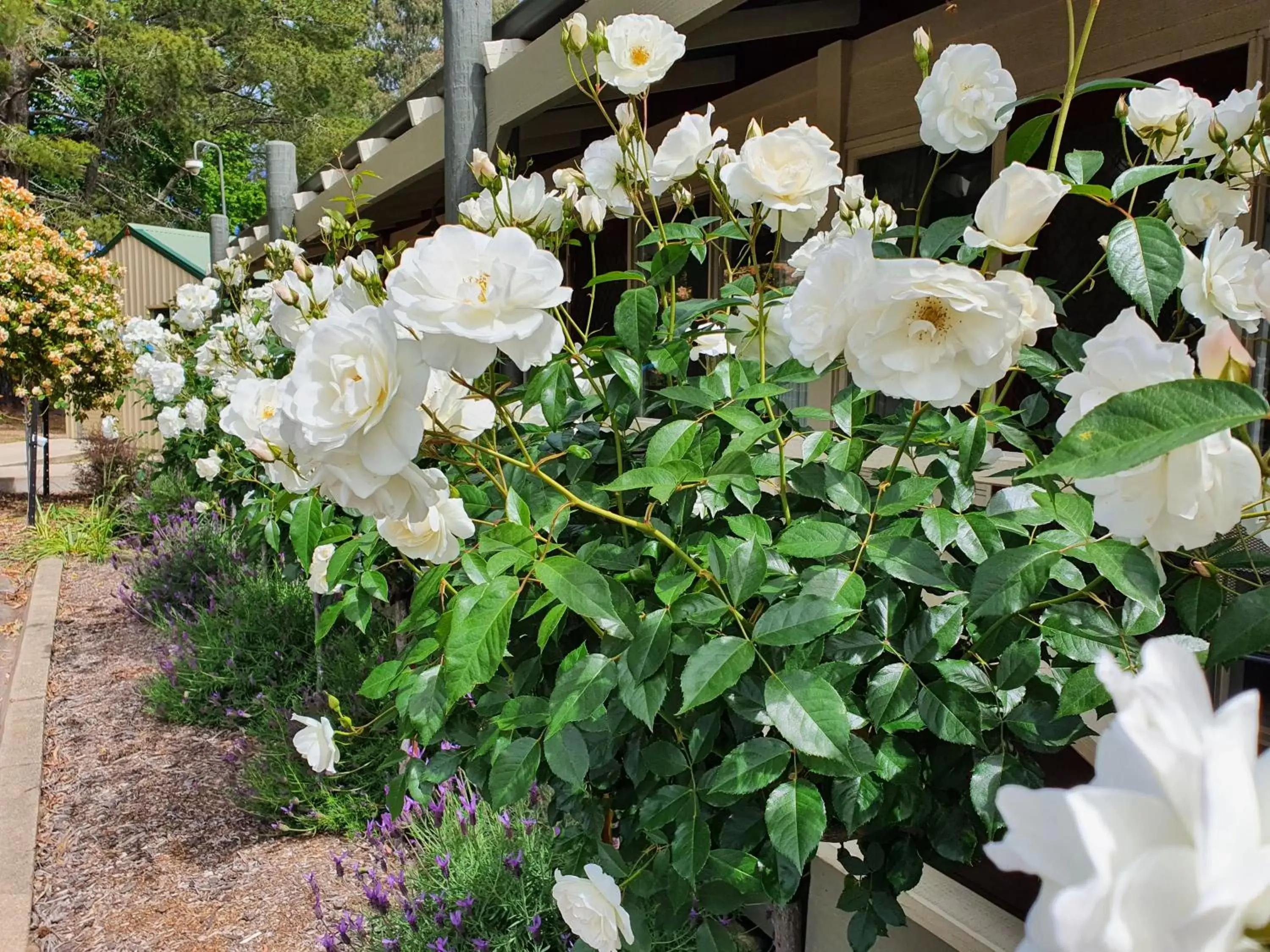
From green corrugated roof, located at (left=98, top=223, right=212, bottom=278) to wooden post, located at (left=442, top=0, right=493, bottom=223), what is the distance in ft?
38.9

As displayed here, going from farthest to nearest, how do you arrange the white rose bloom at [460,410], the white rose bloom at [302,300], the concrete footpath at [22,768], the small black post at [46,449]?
the small black post at [46,449], the concrete footpath at [22,768], the white rose bloom at [302,300], the white rose bloom at [460,410]

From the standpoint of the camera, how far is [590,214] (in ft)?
4.89

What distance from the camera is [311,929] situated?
2572mm

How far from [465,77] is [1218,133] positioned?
8.77ft

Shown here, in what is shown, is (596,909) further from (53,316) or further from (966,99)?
(53,316)

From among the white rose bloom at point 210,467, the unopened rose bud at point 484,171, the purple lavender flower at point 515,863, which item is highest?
the unopened rose bud at point 484,171

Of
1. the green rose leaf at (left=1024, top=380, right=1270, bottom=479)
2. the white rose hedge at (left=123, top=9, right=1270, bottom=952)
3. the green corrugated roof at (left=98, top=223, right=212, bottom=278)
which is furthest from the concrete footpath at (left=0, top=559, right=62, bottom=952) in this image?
the green corrugated roof at (left=98, top=223, right=212, bottom=278)

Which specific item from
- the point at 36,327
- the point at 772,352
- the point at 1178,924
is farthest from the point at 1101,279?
the point at 36,327

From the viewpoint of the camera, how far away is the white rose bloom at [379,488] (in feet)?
2.75

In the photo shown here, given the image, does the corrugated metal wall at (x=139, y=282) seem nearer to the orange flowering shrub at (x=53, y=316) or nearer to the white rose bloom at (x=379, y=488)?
the orange flowering shrub at (x=53, y=316)

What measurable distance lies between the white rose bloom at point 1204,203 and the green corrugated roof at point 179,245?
14430 millimetres

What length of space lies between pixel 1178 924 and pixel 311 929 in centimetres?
271

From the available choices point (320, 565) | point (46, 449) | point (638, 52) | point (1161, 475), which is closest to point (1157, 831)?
point (1161, 475)

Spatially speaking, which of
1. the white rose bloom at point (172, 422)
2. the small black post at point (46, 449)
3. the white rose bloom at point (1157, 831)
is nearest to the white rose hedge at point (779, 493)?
the white rose bloom at point (1157, 831)
